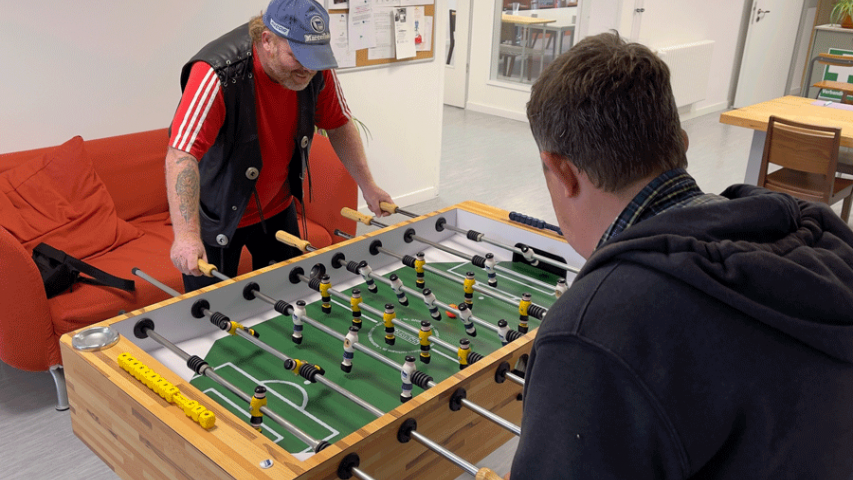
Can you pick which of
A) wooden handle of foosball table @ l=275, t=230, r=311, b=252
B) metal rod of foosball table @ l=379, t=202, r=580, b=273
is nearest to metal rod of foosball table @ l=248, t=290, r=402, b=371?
wooden handle of foosball table @ l=275, t=230, r=311, b=252

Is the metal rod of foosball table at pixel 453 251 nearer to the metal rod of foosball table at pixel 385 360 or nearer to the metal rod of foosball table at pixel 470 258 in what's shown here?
the metal rod of foosball table at pixel 470 258

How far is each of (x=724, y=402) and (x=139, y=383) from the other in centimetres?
117

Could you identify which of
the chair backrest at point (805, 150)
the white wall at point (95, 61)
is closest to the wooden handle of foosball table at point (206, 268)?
the white wall at point (95, 61)

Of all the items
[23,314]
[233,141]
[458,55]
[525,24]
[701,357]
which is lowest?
[23,314]

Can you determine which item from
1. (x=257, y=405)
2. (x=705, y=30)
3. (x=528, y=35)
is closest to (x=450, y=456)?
(x=257, y=405)

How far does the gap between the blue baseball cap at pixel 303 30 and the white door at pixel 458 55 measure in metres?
6.08

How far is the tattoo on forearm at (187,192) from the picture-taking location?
2.10 metres

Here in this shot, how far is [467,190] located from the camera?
547 cm

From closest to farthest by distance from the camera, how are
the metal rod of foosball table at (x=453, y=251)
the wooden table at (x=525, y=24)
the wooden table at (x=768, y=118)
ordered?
the metal rod of foosball table at (x=453, y=251) < the wooden table at (x=768, y=118) < the wooden table at (x=525, y=24)

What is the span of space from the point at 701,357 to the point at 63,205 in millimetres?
3085

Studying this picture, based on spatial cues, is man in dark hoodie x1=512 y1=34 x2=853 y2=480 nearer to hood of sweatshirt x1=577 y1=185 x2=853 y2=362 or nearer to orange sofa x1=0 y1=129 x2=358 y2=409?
hood of sweatshirt x1=577 y1=185 x2=853 y2=362

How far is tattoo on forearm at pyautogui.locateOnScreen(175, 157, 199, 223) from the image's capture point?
2096 mm

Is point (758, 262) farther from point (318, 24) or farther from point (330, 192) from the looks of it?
point (330, 192)

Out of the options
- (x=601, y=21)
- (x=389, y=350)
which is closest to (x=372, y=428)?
(x=389, y=350)
